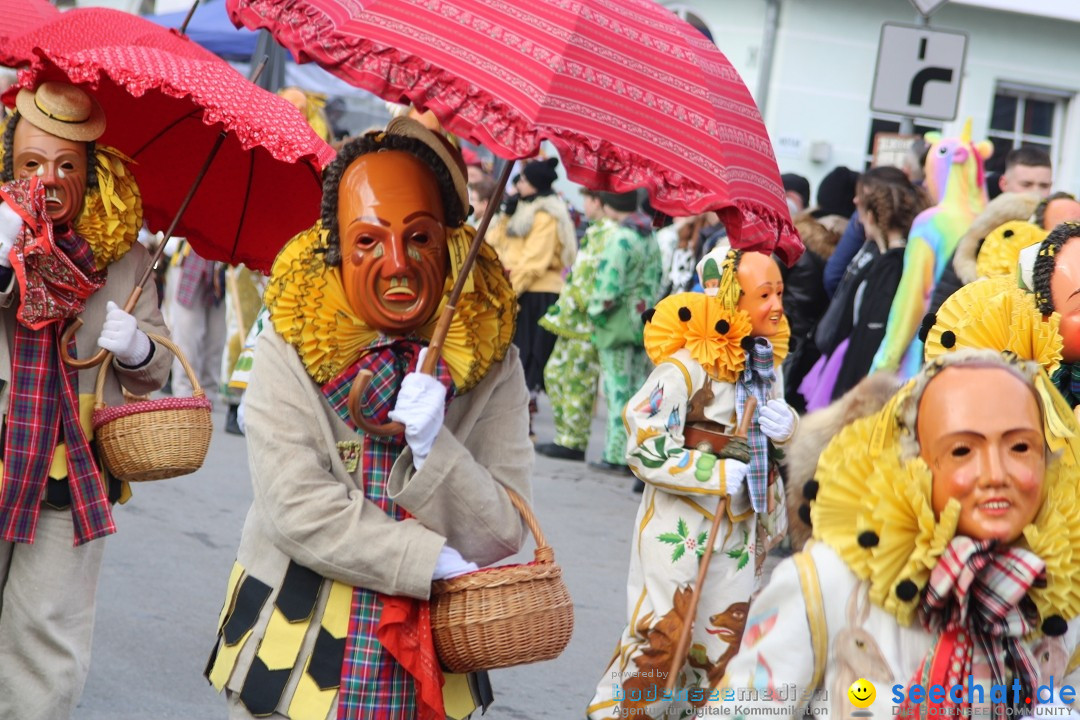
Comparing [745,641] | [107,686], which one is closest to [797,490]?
[745,641]

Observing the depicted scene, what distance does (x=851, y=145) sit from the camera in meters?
18.2

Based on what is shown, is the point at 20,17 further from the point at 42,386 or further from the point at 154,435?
the point at 154,435

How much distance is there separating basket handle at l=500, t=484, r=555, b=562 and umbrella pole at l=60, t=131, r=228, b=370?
59.1 inches

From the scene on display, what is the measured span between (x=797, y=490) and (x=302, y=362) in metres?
1.16

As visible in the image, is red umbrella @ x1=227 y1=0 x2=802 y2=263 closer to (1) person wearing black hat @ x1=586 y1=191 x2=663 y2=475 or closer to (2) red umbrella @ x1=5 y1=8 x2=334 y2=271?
(2) red umbrella @ x1=5 y1=8 x2=334 y2=271

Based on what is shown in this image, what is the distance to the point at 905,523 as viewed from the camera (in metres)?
2.59

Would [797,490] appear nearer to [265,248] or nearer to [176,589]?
[265,248]

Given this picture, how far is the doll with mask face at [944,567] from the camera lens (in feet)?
8.36

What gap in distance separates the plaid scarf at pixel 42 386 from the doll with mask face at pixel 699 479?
6.10 ft

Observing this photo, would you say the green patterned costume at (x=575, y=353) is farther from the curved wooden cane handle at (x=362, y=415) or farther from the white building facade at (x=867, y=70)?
the white building facade at (x=867, y=70)

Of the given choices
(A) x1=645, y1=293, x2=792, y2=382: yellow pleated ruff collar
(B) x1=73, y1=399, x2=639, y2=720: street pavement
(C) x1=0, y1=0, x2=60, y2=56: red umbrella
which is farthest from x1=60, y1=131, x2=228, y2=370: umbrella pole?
(A) x1=645, y1=293, x2=792, y2=382: yellow pleated ruff collar

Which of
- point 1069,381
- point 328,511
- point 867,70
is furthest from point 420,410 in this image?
point 867,70

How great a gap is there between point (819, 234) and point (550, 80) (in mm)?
6543

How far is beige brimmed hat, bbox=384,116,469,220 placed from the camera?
3.48 meters
